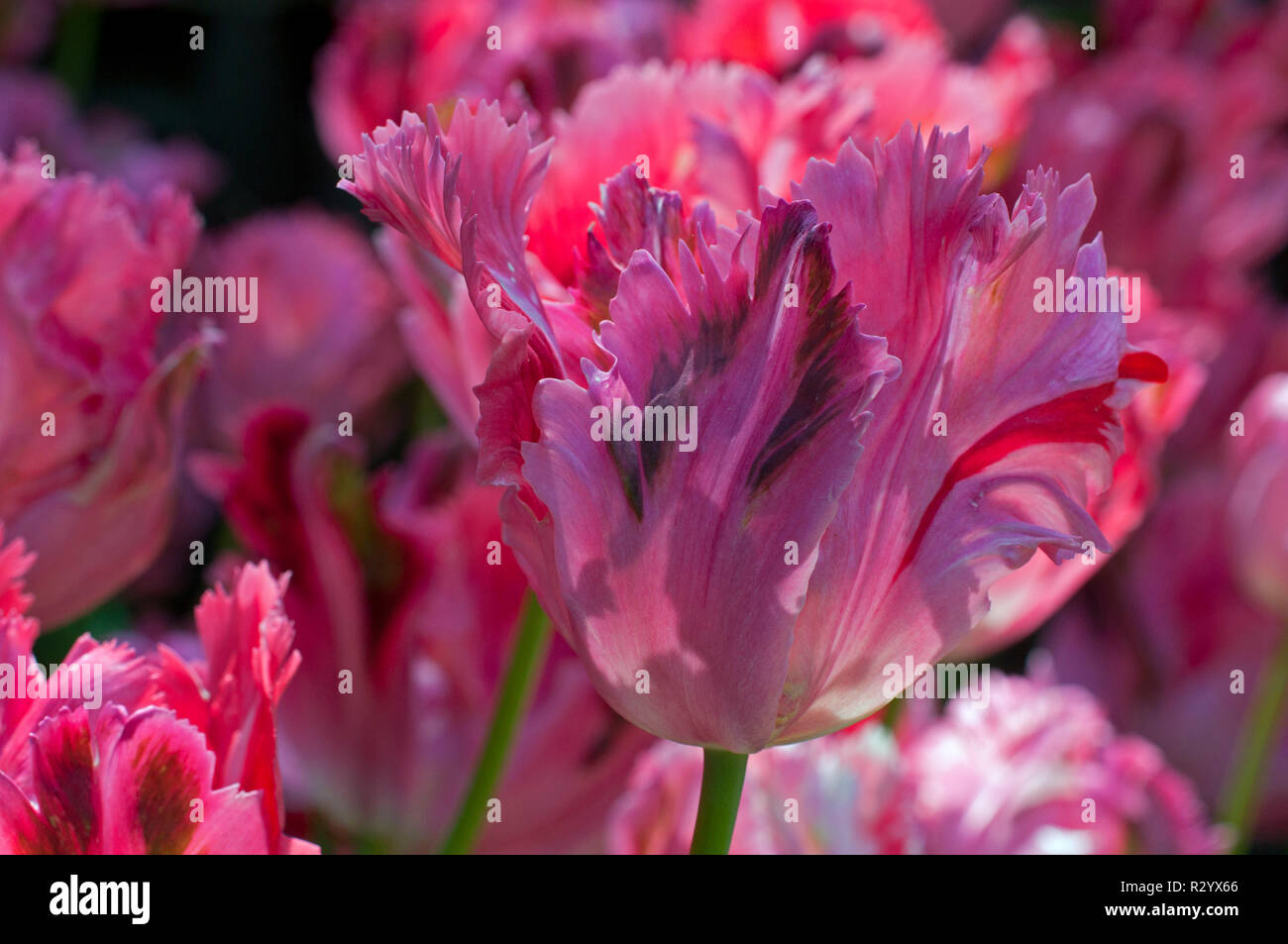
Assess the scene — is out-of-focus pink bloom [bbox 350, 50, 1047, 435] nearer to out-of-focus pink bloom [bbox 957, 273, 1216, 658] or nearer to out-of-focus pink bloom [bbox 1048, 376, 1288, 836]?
out-of-focus pink bloom [bbox 957, 273, 1216, 658]

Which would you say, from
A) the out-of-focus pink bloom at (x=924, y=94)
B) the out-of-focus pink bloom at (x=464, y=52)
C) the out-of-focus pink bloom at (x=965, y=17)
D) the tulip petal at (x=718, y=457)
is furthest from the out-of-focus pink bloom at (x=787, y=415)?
the out-of-focus pink bloom at (x=965, y=17)

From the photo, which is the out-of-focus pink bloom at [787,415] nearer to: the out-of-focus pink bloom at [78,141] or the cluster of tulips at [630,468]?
the cluster of tulips at [630,468]

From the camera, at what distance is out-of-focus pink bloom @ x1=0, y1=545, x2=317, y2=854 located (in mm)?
235

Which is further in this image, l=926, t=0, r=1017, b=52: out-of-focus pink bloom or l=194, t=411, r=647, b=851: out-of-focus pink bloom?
l=926, t=0, r=1017, b=52: out-of-focus pink bloom

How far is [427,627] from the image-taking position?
416mm

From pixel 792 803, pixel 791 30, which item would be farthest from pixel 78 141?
pixel 792 803

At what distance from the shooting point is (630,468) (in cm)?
22

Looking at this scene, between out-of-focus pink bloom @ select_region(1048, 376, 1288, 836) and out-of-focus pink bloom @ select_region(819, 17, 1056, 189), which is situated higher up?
out-of-focus pink bloom @ select_region(819, 17, 1056, 189)

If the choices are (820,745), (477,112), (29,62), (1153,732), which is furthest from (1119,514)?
(29,62)

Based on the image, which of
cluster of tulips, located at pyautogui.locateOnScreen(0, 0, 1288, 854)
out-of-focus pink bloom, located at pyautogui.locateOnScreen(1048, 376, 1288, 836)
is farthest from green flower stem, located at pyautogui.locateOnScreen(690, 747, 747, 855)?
out-of-focus pink bloom, located at pyautogui.locateOnScreen(1048, 376, 1288, 836)

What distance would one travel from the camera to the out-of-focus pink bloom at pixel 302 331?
1.85ft

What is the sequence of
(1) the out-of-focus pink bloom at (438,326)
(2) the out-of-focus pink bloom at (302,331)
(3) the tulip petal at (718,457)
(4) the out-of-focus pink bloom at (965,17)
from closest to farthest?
(3) the tulip petal at (718,457), (1) the out-of-focus pink bloom at (438,326), (2) the out-of-focus pink bloom at (302,331), (4) the out-of-focus pink bloom at (965,17)

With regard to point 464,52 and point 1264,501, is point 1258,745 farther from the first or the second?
point 464,52

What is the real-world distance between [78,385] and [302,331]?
0.89 ft
